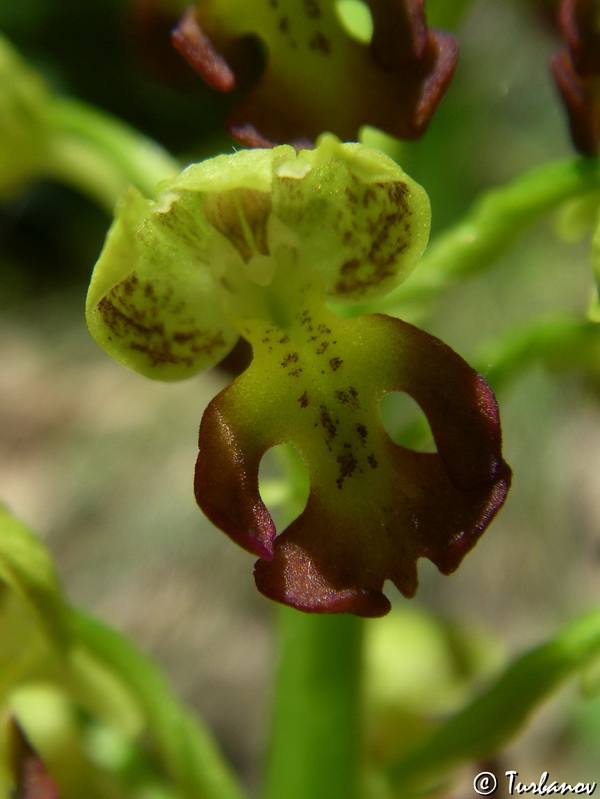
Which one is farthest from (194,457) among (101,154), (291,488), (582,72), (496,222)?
(582,72)

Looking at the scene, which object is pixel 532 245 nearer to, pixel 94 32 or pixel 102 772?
pixel 94 32

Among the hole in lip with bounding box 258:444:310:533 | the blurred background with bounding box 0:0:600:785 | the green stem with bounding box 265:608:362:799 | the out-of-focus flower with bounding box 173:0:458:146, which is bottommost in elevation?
the blurred background with bounding box 0:0:600:785

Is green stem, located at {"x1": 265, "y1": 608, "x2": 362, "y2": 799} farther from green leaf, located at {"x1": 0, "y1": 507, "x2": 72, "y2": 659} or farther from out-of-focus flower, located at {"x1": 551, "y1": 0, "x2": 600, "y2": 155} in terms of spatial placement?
out-of-focus flower, located at {"x1": 551, "y1": 0, "x2": 600, "y2": 155}

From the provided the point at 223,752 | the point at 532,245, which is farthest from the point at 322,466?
the point at 532,245

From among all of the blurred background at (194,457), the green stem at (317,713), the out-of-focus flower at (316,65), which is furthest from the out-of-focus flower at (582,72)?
the blurred background at (194,457)

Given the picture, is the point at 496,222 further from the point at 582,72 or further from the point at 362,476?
the point at 362,476

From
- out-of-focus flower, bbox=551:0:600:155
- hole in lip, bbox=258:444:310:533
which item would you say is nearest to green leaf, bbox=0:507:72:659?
hole in lip, bbox=258:444:310:533
